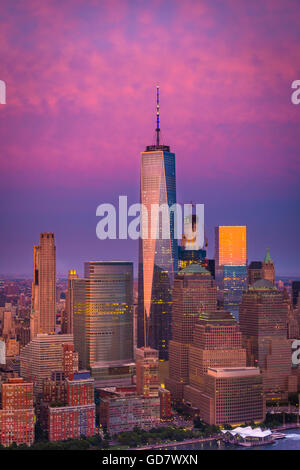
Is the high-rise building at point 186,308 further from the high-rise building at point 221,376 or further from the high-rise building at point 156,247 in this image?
the high-rise building at point 156,247

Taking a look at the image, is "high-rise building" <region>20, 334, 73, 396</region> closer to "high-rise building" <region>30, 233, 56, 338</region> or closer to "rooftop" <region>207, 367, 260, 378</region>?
"high-rise building" <region>30, 233, 56, 338</region>

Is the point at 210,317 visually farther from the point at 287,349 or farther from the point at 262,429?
the point at 262,429

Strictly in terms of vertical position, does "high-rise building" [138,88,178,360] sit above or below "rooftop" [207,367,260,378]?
above

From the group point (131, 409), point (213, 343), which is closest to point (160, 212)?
point (213, 343)

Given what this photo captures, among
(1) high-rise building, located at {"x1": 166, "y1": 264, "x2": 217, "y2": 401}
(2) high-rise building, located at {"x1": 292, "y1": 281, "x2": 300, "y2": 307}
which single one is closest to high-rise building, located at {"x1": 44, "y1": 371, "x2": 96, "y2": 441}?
(1) high-rise building, located at {"x1": 166, "y1": 264, "x2": 217, "y2": 401}

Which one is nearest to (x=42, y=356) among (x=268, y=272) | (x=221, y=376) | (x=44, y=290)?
(x=44, y=290)

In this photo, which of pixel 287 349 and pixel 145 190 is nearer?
pixel 287 349

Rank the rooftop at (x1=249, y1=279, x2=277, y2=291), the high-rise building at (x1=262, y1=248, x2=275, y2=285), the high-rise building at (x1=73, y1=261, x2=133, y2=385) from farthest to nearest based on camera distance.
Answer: the high-rise building at (x1=73, y1=261, x2=133, y2=385)
the rooftop at (x1=249, y1=279, x2=277, y2=291)
the high-rise building at (x1=262, y1=248, x2=275, y2=285)
